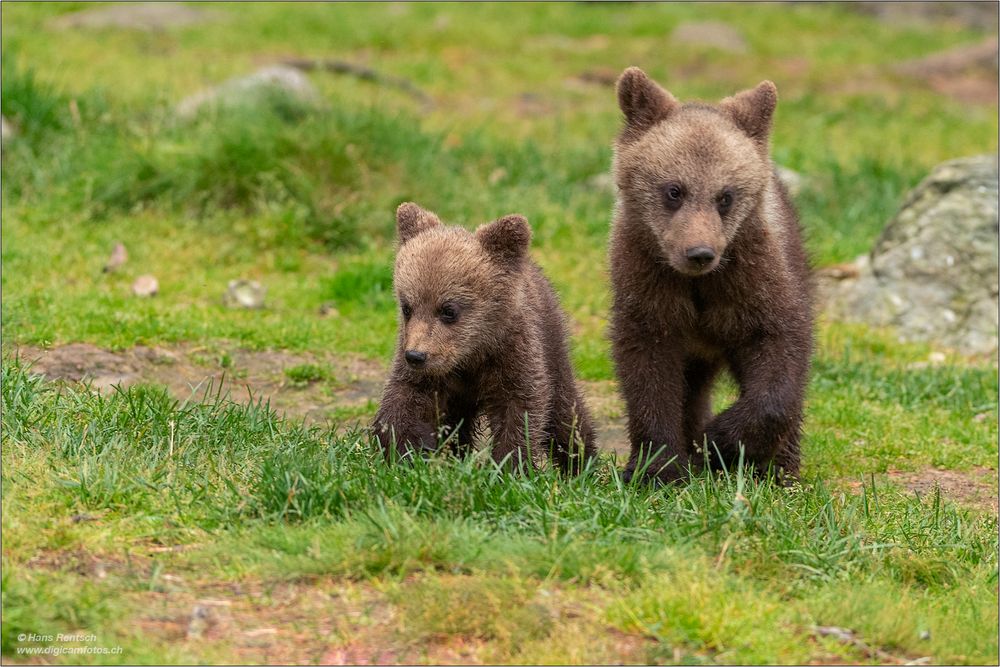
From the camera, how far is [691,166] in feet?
20.2

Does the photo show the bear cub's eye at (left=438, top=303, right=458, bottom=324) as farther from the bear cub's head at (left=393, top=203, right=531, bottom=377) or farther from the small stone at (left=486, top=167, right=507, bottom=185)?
the small stone at (left=486, top=167, right=507, bottom=185)

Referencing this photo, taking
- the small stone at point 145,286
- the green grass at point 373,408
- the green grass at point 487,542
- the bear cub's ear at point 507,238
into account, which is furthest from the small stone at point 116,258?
the bear cub's ear at point 507,238

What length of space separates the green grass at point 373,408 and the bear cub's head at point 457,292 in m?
0.56

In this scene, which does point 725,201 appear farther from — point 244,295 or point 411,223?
point 244,295

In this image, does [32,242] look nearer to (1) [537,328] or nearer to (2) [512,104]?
(1) [537,328]

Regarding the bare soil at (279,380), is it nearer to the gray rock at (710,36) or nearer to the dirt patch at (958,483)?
the dirt patch at (958,483)

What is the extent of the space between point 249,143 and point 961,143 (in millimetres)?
8880

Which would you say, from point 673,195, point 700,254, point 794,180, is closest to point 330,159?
point 794,180

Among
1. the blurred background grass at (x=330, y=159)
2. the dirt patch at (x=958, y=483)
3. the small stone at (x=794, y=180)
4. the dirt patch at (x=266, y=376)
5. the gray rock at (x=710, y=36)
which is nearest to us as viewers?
the dirt patch at (x=958, y=483)

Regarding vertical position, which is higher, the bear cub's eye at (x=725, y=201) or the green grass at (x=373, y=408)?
the bear cub's eye at (x=725, y=201)

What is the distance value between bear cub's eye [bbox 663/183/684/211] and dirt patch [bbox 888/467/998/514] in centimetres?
203

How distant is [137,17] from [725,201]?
14.9 meters

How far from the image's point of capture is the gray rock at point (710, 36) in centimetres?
2031

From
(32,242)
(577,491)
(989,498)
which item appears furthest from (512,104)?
(577,491)
